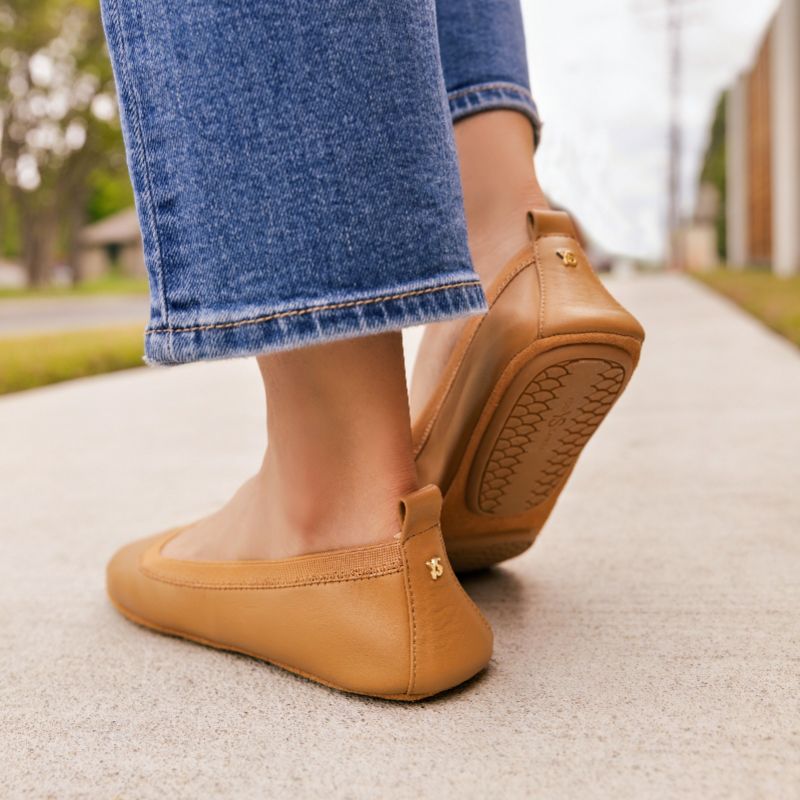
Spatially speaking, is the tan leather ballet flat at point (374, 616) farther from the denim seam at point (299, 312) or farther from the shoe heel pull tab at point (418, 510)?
the denim seam at point (299, 312)

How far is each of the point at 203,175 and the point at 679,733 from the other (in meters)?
0.46

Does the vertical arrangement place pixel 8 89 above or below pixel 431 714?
above

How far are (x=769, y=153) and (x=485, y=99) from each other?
1035 cm

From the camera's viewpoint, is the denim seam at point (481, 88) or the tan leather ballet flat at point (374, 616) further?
the denim seam at point (481, 88)

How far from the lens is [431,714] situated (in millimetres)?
604

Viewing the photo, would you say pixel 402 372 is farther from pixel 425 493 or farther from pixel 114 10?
pixel 114 10

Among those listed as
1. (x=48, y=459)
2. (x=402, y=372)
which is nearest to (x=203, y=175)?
(x=402, y=372)

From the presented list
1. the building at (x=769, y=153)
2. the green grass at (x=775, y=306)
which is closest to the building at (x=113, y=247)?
the building at (x=769, y=153)

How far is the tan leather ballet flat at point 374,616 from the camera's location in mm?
621

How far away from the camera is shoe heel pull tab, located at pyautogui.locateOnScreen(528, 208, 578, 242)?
750 mm

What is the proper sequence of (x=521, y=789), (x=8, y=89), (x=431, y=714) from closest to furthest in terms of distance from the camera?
1. (x=521, y=789)
2. (x=431, y=714)
3. (x=8, y=89)

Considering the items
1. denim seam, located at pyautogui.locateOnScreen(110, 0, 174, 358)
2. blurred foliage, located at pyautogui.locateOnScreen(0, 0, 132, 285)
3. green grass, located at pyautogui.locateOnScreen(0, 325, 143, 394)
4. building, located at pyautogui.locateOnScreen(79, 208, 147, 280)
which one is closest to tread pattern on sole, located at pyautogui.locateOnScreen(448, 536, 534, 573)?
denim seam, located at pyautogui.locateOnScreen(110, 0, 174, 358)

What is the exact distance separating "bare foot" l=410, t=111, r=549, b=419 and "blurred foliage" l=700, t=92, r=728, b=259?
63.6 feet

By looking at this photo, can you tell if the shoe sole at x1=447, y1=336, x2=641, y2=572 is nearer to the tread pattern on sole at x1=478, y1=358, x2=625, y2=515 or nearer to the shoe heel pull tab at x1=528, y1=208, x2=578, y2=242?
the tread pattern on sole at x1=478, y1=358, x2=625, y2=515
